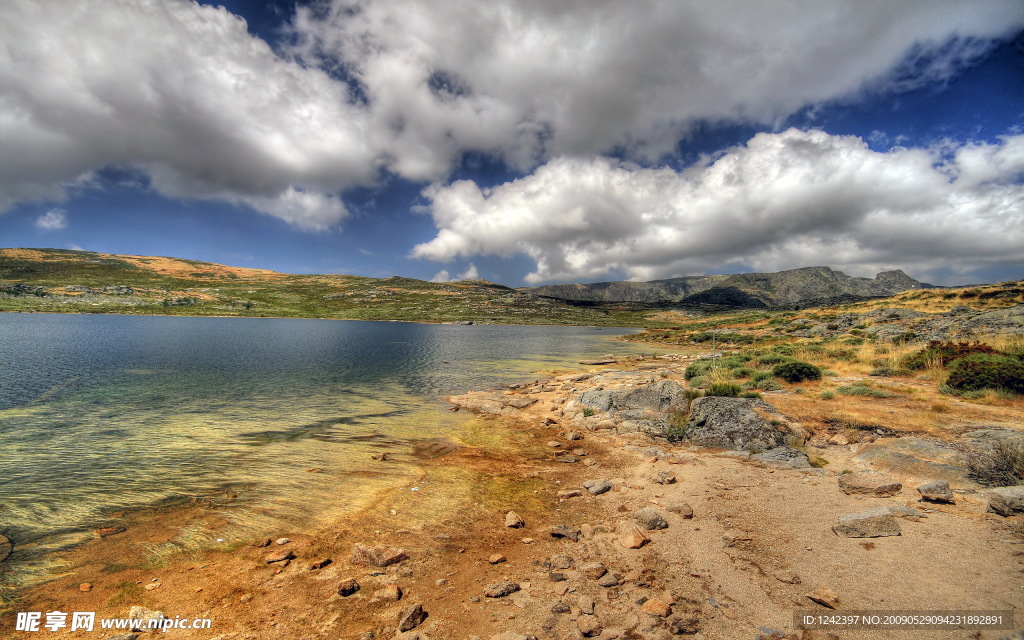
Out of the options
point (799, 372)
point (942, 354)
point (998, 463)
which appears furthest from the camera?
point (799, 372)

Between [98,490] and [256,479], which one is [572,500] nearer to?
[256,479]

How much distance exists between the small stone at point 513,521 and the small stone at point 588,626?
4147 millimetres

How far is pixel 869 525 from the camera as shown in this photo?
28.7ft

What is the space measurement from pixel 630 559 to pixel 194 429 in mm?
22715

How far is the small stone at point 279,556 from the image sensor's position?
30.1 ft

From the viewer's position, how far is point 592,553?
9328 mm

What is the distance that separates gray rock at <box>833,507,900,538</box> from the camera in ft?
28.0

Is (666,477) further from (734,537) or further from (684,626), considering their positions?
(684,626)

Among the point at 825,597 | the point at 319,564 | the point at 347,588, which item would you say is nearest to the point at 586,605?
the point at 825,597

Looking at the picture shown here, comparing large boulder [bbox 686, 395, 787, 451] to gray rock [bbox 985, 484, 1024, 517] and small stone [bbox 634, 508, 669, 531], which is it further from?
small stone [bbox 634, 508, 669, 531]

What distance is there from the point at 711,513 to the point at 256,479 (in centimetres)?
1575

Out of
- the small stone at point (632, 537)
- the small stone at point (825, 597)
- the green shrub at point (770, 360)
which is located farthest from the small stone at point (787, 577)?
the green shrub at point (770, 360)

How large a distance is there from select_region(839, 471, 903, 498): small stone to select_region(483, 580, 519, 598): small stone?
10.2 m

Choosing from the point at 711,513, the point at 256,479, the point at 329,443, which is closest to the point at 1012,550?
the point at 711,513
